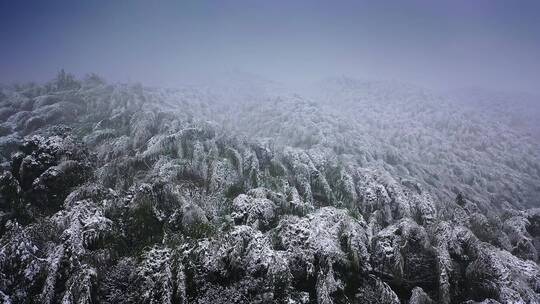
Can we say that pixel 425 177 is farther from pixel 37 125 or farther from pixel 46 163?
pixel 37 125

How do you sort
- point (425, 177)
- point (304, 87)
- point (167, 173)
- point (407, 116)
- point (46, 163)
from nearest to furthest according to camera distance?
point (46, 163) → point (167, 173) → point (425, 177) → point (407, 116) → point (304, 87)

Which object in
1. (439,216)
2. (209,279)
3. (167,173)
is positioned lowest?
(209,279)

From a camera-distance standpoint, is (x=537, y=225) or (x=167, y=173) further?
(x=537, y=225)

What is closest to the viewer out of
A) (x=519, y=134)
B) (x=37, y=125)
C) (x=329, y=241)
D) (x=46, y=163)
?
(x=329, y=241)

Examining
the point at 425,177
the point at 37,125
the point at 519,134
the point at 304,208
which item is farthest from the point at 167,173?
the point at 519,134

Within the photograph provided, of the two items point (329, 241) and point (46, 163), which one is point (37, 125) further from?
point (329, 241)

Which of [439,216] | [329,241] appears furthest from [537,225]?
[329,241]

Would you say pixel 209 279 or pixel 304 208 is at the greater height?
pixel 304 208
